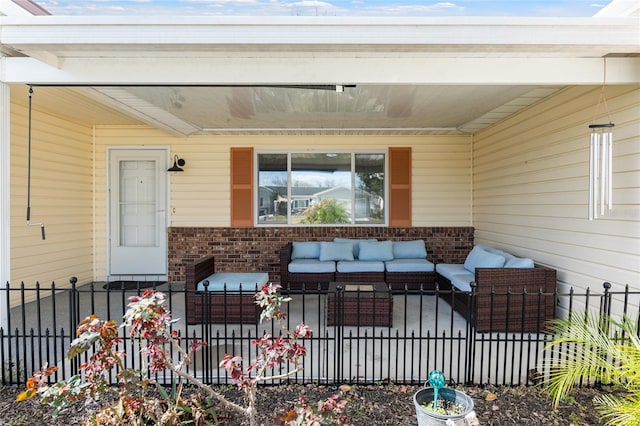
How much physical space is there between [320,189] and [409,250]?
208cm

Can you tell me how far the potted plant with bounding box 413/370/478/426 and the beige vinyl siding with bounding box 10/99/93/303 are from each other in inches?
222

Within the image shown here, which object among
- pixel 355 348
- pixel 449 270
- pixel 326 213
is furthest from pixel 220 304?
pixel 449 270

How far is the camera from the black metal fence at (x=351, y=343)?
3027 millimetres

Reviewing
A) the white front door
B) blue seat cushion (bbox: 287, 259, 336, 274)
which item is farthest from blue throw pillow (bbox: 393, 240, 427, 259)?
the white front door

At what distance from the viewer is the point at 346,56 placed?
11.0ft

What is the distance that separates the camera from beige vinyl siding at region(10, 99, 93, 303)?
5.14 meters

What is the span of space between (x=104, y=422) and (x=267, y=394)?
3.73 feet

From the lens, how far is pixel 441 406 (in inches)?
96.0

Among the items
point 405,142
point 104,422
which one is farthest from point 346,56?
point 405,142

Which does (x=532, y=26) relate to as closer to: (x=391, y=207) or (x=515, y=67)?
(x=515, y=67)

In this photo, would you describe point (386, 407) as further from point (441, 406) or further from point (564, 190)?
point (564, 190)

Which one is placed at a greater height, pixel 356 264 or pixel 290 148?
pixel 290 148

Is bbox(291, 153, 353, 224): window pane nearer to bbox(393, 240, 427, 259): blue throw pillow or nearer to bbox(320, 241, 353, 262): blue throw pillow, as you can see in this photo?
bbox(320, 241, 353, 262): blue throw pillow

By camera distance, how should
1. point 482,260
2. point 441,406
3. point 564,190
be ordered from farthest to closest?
point 482,260
point 564,190
point 441,406
